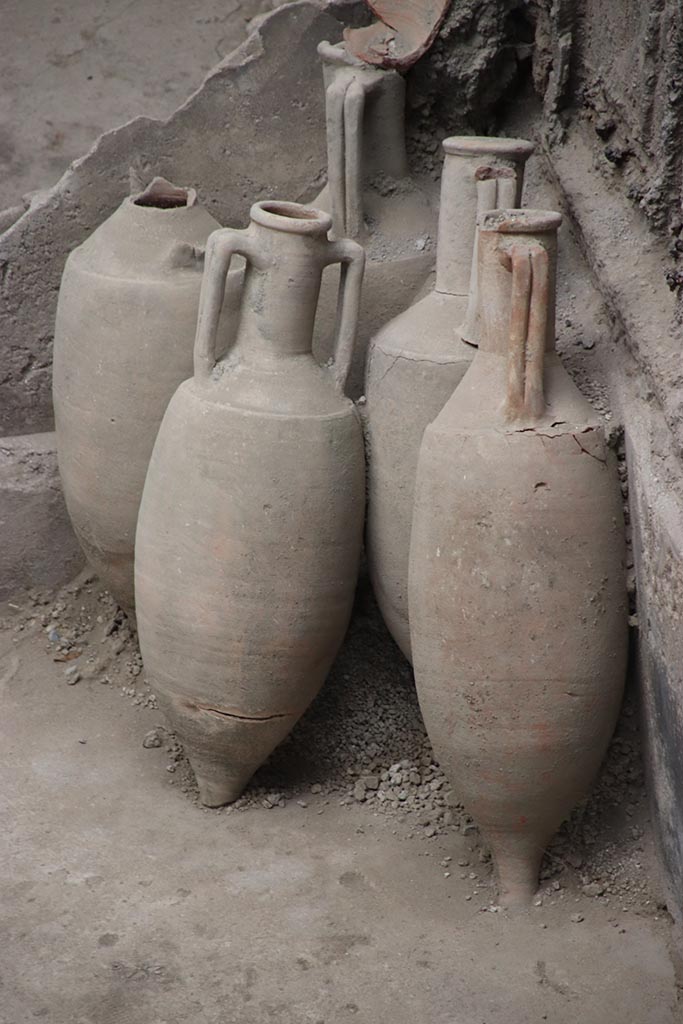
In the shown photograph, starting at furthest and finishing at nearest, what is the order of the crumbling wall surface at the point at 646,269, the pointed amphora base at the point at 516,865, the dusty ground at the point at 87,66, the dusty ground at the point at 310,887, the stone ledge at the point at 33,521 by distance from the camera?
the dusty ground at the point at 87,66 < the stone ledge at the point at 33,521 < the pointed amphora base at the point at 516,865 < the dusty ground at the point at 310,887 < the crumbling wall surface at the point at 646,269

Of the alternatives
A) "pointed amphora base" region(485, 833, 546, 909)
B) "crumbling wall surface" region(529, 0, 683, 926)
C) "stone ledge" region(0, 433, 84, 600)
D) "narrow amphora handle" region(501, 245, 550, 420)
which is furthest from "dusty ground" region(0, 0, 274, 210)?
"pointed amphora base" region(485, 833, 546, 909)

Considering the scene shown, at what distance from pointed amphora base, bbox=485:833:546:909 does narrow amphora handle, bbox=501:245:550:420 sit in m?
0.84

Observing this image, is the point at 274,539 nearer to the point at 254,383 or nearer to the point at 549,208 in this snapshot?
the point at 254,383

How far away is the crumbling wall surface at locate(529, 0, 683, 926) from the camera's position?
2.42 meters

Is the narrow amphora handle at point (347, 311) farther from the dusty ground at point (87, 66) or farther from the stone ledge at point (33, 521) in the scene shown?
the dusty ground at point (87, 66)

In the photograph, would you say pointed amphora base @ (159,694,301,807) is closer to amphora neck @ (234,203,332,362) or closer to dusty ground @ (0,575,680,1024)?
dusty ground @ (0,575,680,1024)

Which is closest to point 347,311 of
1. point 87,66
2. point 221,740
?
point 221,740

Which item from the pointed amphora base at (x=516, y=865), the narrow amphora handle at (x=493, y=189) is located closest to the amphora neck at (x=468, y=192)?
the narrow amphora handle at (x=493, y=189)

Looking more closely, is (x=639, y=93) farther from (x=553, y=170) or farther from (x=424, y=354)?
(x=424, y=354)

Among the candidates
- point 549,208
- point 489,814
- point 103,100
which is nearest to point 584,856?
point 489,814

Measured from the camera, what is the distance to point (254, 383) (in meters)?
2.88

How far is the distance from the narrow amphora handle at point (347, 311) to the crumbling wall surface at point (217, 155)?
27.8 inches

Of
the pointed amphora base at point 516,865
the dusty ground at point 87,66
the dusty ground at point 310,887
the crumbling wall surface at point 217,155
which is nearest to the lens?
the dusty ground at point 310,887

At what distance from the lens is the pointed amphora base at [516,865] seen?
9.07 ft
